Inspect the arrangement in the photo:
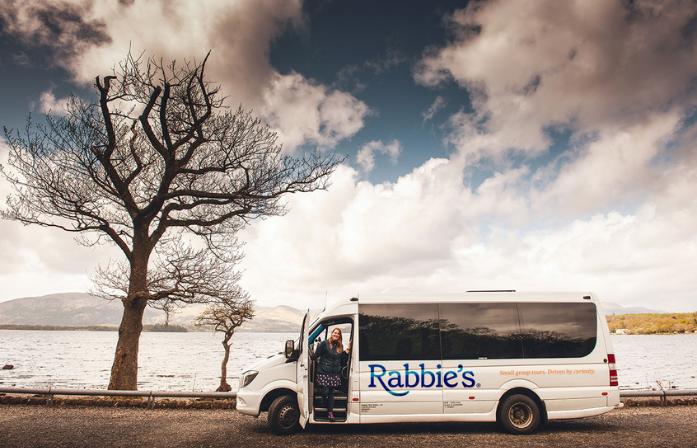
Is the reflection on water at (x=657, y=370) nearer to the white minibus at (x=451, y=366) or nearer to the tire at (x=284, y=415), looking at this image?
the white minibus at (x=451, y=366)

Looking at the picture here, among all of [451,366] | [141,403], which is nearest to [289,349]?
[451,366]

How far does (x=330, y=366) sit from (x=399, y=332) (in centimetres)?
165

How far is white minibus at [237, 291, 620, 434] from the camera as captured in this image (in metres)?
8.09

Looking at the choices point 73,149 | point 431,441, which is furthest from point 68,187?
point 431,441

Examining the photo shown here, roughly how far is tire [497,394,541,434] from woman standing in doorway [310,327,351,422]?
11.7 ft

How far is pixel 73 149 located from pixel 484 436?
14.4 meters

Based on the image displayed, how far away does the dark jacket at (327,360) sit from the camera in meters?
8.08

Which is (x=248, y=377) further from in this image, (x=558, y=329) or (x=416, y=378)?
(x=558, y=329)

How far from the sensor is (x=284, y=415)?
8.16 meters

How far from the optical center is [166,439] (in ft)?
25.2

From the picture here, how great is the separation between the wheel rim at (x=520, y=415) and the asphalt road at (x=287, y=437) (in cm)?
29

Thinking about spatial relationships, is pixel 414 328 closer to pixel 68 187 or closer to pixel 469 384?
pixel 469 384

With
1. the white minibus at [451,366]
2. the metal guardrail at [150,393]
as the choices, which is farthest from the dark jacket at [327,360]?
A: the metal guardrail at [150,393]

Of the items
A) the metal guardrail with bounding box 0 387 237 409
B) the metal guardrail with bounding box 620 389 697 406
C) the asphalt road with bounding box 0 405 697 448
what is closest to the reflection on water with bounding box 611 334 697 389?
the metal guardrail with bounding box 620 389 697 406
